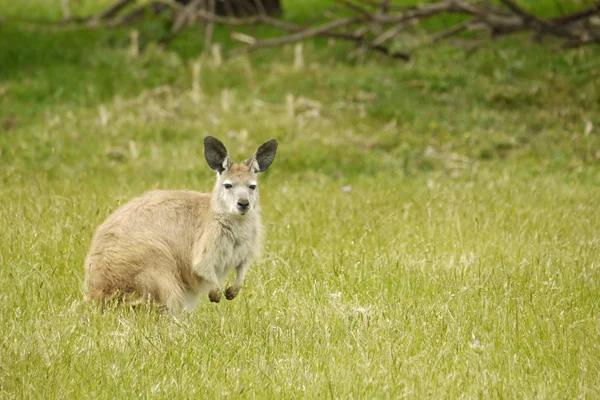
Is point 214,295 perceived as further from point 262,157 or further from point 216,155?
point 262,157

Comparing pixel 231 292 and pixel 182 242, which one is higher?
pixel 182 242

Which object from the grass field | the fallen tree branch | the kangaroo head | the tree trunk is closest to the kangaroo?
the kangaroo head

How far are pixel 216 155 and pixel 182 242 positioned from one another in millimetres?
721

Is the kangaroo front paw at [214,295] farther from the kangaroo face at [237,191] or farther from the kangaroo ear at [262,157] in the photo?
the kangaroo ear at [262,157]

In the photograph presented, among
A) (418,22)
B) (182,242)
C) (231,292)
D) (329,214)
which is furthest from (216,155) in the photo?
(418,22)

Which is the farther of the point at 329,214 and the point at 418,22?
the point at 418,22

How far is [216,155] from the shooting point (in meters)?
6.29

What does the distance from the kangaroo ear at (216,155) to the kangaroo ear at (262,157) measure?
A: 18 centimetres

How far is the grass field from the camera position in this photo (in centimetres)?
484

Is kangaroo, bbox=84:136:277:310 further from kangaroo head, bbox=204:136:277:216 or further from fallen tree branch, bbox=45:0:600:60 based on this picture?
fallen tree branch, bbox=45:0:600:60

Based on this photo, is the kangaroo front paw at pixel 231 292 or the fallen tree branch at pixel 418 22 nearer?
the kangaroo front paw at pixel 231 292

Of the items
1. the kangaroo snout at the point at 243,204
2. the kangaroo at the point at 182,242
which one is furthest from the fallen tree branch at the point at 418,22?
the kangaroo snout at the point at 243,204

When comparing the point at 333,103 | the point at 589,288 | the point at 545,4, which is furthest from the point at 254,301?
the point at 545,4

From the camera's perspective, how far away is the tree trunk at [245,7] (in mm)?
17230
